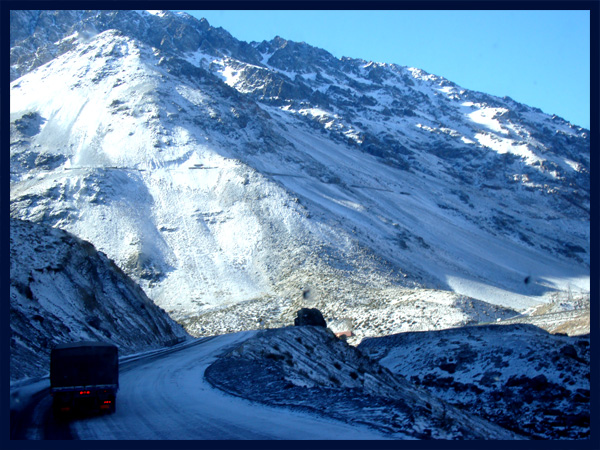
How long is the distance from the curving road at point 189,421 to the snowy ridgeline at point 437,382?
0.65m

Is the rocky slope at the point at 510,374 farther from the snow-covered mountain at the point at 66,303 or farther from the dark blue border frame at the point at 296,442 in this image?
the snow-covered mountain at the point at 66,303

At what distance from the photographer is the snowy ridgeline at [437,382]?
13.7 metres

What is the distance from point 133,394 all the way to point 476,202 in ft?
437

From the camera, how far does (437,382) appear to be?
2462cm

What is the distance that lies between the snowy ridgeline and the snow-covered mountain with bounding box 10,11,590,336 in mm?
22898

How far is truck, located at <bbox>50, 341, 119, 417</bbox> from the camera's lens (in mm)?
13742

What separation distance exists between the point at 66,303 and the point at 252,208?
52.5 m

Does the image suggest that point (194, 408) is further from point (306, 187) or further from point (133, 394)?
point (306, 187)

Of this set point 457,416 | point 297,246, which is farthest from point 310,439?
point 297,246

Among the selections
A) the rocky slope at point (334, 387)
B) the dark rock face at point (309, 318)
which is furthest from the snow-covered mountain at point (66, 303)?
the dark rock face at point (309, 318)

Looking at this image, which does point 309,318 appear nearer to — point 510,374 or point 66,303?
point 66,303
